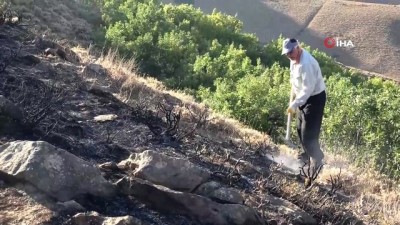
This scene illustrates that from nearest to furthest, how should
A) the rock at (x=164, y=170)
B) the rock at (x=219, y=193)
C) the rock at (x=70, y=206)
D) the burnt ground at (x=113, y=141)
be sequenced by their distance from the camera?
the rock at (x=70, y=206) < the burnt ground at (x=113, y=141) < the rock at (x=164, y=170) < the rock at (x=219, y=193)

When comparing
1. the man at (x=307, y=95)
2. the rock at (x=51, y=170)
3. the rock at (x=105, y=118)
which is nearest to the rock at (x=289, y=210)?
the rock at (x=51, y=170)

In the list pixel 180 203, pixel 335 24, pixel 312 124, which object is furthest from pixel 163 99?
pixel 335 24

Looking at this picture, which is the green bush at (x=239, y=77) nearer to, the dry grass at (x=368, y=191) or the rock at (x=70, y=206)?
the dry grass at (x=368, y=191)

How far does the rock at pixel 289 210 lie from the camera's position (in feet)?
15.6

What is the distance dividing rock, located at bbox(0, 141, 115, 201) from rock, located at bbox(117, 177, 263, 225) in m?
0.19

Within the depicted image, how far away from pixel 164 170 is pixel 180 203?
39 centimetres

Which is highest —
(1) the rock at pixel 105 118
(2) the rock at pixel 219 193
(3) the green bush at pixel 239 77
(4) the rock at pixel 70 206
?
(4) the rock at pixel 70 206

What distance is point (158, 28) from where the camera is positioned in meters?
19.1

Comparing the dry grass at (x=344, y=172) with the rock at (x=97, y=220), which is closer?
the rock at (x=97, y=220)

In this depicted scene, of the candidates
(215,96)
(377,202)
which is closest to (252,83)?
(215,96)

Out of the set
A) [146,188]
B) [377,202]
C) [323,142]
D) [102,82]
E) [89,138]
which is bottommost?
[323,142]

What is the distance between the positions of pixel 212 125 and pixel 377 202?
3.10 metres

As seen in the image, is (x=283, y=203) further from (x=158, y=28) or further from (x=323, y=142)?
(x=158, y=28)

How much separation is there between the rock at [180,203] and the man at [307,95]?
2809 millimetres
